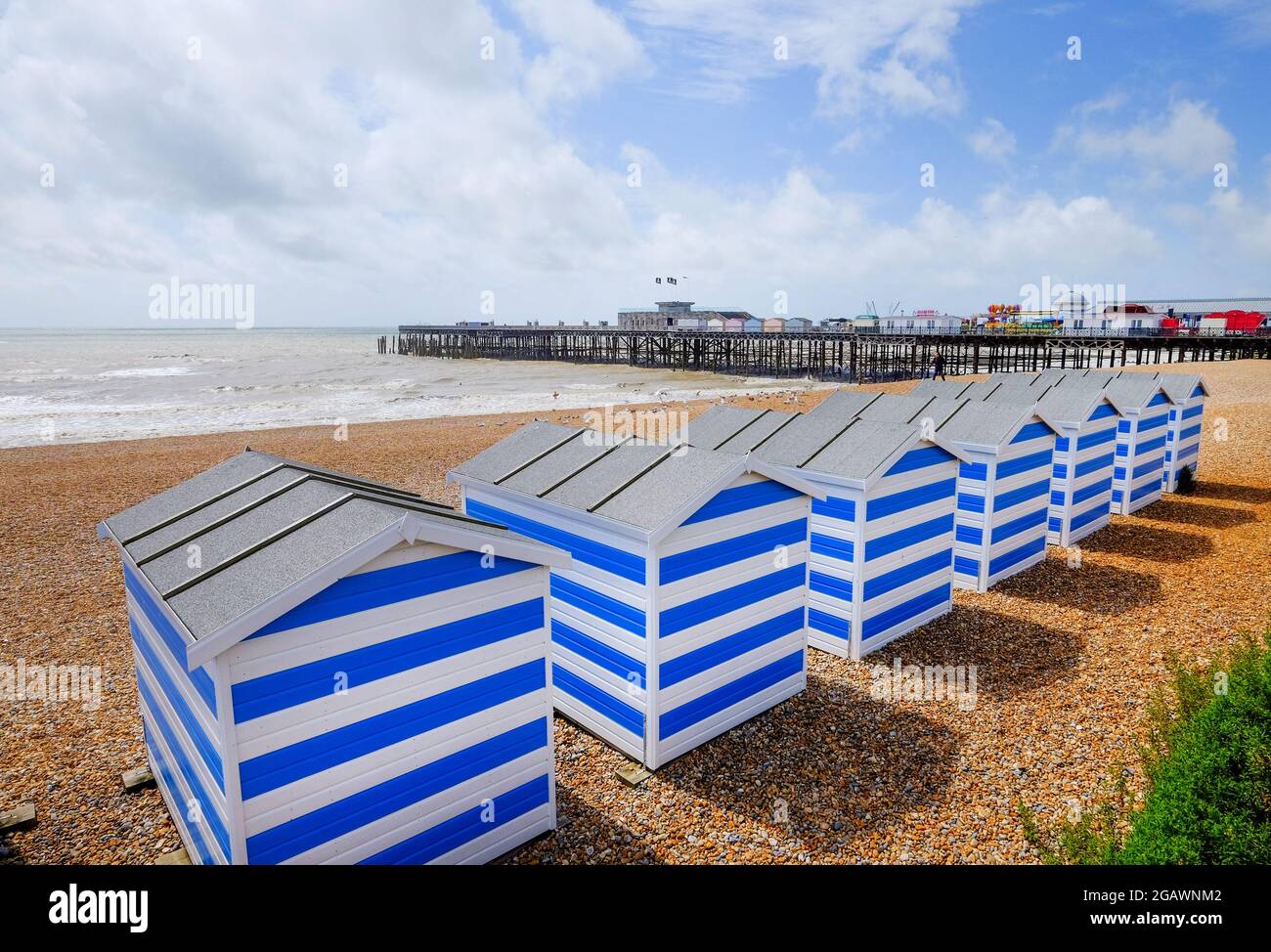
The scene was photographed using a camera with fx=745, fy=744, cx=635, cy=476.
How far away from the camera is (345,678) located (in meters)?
4.41

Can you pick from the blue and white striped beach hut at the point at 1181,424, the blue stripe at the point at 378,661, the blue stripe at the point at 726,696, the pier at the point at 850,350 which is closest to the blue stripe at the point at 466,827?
the blue stripe at the point at 378,661

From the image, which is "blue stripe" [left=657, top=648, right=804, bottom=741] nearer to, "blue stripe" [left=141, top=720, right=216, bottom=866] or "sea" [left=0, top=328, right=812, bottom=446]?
"blue stripe" [left=141, top=720, right=216, bottom=866]

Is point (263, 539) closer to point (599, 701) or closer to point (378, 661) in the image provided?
point (378, 661)

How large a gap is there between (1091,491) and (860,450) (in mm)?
7137

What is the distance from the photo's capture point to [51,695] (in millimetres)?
7801

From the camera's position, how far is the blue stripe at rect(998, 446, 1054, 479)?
1073cm

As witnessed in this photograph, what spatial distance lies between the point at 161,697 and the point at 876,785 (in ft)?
18.3

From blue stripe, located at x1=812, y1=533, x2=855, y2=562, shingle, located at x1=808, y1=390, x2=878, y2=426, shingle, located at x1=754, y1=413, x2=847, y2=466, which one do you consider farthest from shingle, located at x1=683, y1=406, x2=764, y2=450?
blue stripe, located at x1=812, y1=533, x2=855, y2=562

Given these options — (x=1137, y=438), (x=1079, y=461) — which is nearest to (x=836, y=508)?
(x=1079, y=461)

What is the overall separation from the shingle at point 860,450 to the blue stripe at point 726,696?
2.15m

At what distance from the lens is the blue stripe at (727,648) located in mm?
6418

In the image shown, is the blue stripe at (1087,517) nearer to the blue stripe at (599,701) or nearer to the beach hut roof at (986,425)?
the beach hut roof at (986,425)
